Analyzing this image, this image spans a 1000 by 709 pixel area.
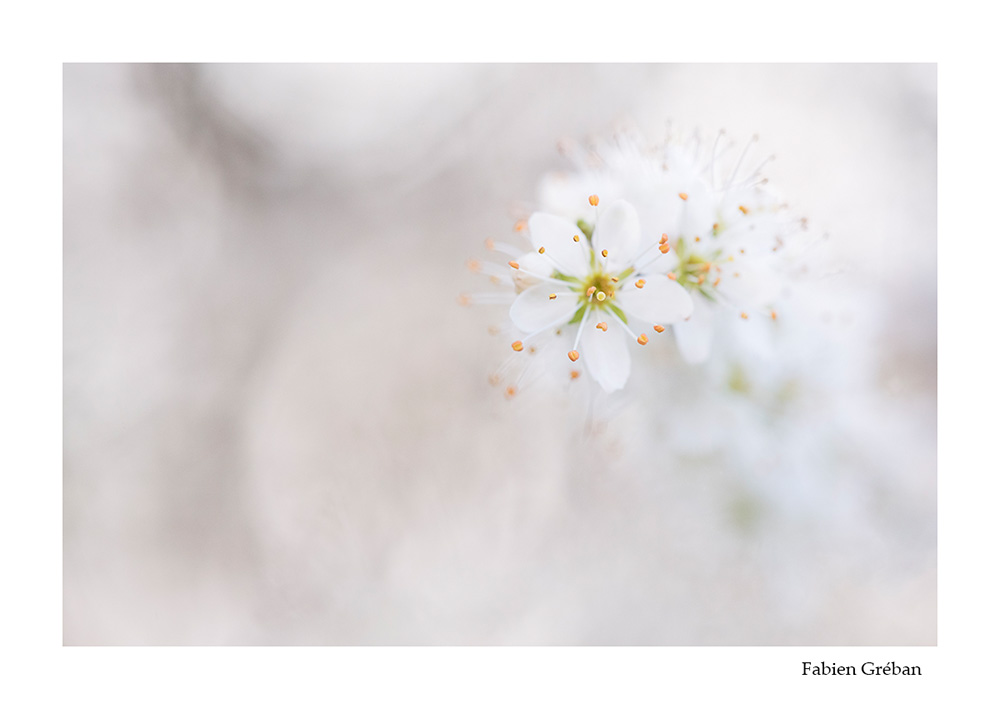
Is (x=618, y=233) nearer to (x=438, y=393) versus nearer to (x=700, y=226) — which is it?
(x=700, y=226)

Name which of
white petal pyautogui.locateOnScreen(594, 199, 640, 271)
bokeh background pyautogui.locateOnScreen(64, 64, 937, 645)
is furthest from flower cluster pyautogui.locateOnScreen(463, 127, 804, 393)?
bokeh background pyautogui.locateOnScreen(64, 64, 937, 645)

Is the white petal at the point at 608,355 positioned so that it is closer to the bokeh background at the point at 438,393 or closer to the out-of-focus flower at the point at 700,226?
the out-of-focus flower at the point at 700,226

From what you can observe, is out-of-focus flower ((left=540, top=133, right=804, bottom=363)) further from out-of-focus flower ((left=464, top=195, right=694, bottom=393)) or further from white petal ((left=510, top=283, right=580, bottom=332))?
white petal ((left=510, top=283, right=580, bottom=332))

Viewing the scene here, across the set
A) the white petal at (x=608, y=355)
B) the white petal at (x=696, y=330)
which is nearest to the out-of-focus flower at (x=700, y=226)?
the white petal at (x=696, y=330)

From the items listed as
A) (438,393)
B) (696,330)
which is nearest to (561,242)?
(696,330)
